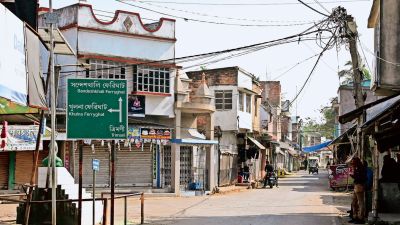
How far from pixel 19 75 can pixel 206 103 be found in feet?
71.5

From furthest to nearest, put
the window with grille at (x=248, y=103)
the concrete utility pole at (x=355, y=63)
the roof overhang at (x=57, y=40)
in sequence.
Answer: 1. the window with grille at (x=248, y=103)
2. the concrete utility pole at (x=355, y=63)
3. the roof overhang at (x=57, y=40)

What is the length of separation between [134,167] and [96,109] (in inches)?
709

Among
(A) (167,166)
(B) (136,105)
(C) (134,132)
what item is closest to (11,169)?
(C) (134,132)

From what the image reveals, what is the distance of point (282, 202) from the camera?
24969 millimetres

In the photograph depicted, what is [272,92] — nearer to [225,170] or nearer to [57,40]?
[225,170]

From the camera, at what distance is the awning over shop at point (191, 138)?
29.6 metres

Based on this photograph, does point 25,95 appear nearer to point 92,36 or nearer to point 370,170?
point 370,170

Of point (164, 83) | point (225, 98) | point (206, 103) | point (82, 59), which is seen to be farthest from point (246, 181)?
point (82, 59)

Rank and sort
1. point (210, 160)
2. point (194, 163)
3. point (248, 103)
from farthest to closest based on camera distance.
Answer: point (248, 103) → point (194, 163) → point (210, 160)

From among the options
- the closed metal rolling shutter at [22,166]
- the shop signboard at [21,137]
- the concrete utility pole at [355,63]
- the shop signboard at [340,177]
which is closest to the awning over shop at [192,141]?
the shop signboard at [21,137]

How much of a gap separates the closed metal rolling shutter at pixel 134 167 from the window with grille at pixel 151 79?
2.95 m

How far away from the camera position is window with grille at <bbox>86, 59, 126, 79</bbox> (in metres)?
27.4

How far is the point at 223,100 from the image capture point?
39188mm

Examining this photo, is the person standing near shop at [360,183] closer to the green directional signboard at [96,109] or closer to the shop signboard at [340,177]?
the green directional signboard at [96,109]
